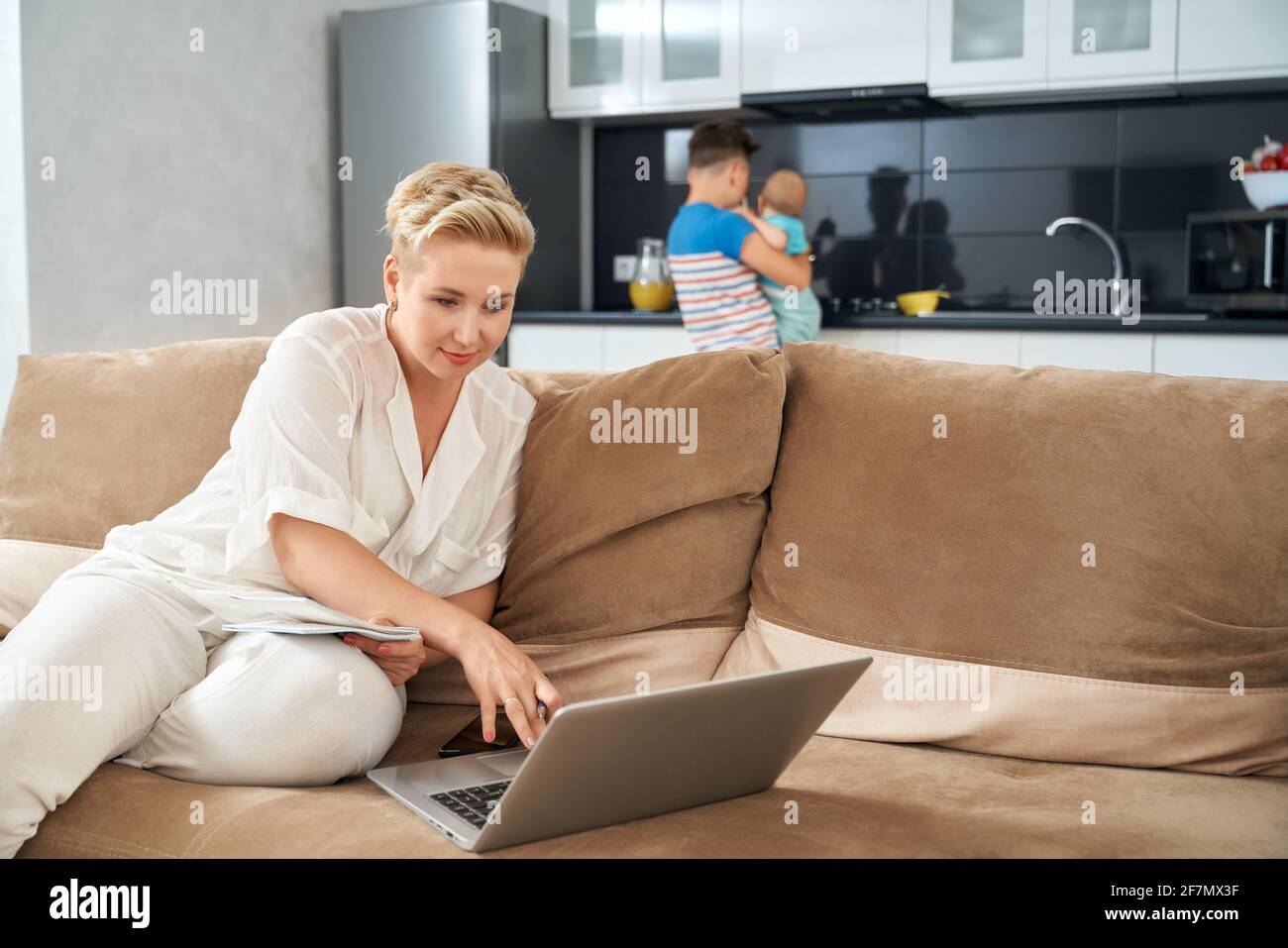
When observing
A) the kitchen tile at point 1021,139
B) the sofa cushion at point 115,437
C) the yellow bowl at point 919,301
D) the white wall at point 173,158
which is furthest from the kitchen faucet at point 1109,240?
the sofa cushion at point 115,437

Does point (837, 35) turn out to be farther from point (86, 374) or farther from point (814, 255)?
point (86, 374)

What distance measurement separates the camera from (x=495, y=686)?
1466 mm

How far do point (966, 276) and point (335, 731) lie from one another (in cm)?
364

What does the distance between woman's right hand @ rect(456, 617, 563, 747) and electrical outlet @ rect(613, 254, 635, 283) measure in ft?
12.4

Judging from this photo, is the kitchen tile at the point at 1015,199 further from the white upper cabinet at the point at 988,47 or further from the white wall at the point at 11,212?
the white wall at the point at 11,212

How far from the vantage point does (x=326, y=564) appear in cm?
156

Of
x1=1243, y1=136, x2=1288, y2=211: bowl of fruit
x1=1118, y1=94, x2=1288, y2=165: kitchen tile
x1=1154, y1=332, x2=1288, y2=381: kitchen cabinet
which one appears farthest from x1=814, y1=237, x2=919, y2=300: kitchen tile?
x1=1154, y1=332, x2=1288, y2=381: kitchen cabinet

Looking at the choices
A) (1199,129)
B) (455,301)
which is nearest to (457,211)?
Answer: (455,301)

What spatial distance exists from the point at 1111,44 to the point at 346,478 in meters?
3.31

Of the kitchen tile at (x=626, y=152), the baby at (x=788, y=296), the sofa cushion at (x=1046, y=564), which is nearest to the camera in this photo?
the sofa cushion at (x=1046, y=564)

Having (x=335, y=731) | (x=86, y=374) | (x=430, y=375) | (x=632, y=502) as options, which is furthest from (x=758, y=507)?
(x=86, y=374)

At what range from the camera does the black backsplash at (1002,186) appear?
14.0ft

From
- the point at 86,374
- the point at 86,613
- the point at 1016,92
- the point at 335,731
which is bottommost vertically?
the point at 335,731

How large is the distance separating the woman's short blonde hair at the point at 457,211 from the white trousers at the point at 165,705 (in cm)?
52
